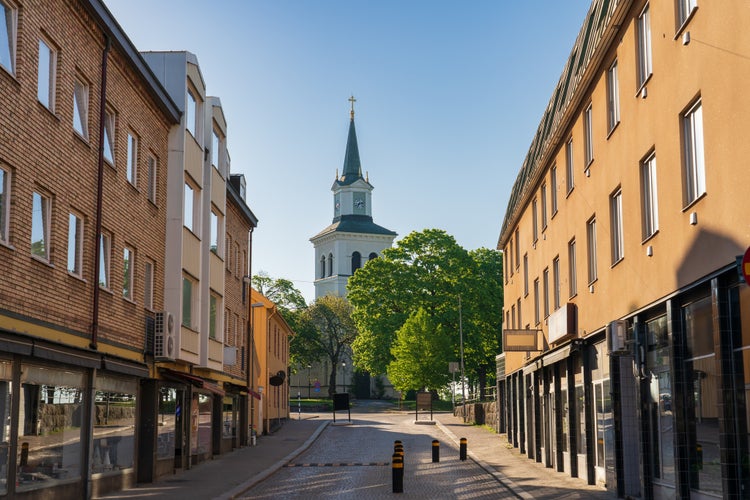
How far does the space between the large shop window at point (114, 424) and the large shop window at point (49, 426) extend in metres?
1.18

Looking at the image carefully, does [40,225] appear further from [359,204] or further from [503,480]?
[359,204]

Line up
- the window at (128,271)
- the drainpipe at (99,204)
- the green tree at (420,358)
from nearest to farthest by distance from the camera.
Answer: the drainpipe at (99,204)
the window at (128,271)
the green tree at (420,358)

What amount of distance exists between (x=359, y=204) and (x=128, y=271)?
9661 centimetres

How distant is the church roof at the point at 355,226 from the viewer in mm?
114625

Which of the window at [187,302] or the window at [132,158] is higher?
the window at [132,158]

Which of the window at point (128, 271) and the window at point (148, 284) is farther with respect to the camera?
the window at point (148, 284)

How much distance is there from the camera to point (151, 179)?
80.5 ft

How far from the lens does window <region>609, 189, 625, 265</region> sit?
20.0 meters

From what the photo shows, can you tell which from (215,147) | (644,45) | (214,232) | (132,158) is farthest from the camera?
(215,147)

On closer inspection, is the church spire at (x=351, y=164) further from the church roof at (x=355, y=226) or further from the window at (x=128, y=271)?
the window at (x=128, y=271)

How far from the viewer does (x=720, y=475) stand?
13.6 m

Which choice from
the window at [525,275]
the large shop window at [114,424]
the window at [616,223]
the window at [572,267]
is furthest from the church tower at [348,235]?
the window at [616,223]

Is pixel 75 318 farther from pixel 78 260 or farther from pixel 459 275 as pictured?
pixel 459 275

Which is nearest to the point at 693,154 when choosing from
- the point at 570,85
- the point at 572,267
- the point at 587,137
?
the point at 587,137
